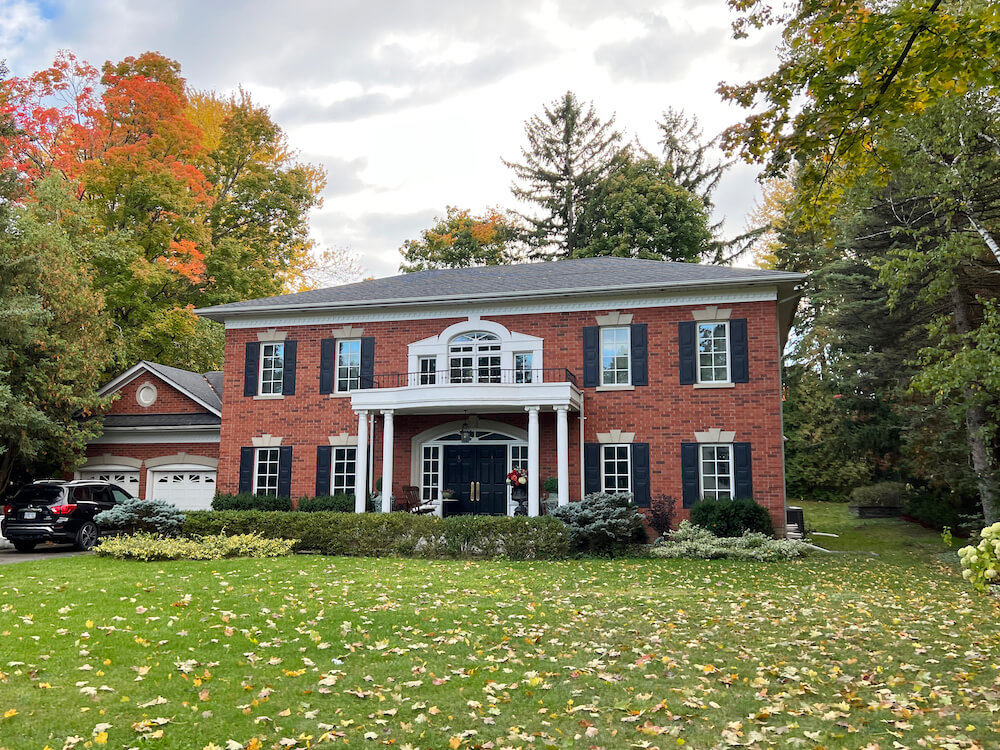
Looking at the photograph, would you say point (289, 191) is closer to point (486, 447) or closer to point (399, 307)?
point (399, 307)

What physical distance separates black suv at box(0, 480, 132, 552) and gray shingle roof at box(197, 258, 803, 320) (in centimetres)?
633

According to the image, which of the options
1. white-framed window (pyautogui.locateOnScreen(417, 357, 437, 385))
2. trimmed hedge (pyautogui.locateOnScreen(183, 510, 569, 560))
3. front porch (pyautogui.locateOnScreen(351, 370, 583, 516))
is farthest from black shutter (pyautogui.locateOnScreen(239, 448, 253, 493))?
white-framed window (pyautogui.locateOnScreen(417, 357, 437, 385))

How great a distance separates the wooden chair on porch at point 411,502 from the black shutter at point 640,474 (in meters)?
Result: 5.35

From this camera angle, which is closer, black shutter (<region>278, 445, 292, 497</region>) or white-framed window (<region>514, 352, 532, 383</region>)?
white-framed window (<region>514, 352, 532, 383</region>)

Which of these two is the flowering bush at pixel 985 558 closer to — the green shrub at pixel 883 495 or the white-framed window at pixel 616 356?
the white-framed window at pixel 616 356

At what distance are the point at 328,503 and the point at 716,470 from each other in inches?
397

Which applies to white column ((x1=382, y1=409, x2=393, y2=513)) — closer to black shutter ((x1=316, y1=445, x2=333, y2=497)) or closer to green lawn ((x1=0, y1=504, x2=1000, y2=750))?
black shutter ((x1=316, y1=445, x2=333, y2=497))

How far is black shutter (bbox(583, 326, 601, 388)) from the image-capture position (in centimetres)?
1936

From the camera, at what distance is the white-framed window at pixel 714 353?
18564 millimetres

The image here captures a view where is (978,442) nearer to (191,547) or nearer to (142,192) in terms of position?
(191,547)

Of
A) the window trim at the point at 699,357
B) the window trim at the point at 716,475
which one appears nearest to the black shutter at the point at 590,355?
the window trim at the point at 699,357

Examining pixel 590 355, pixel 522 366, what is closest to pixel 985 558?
pixel 590 355

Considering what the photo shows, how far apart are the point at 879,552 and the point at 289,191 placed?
26.9 m

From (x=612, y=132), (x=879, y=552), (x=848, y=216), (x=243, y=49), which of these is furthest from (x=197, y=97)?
(x=879, y=552)
